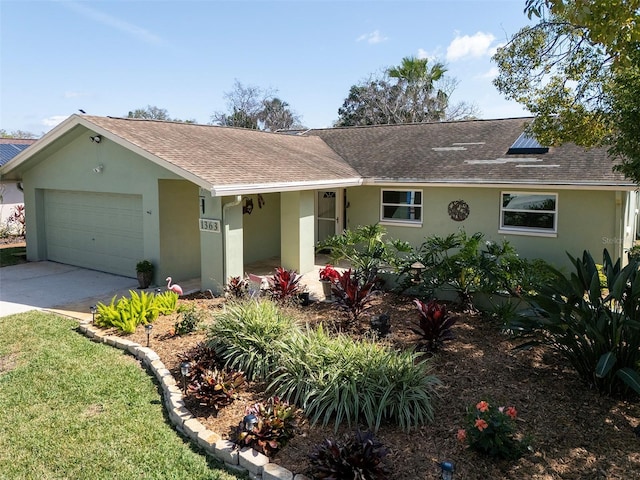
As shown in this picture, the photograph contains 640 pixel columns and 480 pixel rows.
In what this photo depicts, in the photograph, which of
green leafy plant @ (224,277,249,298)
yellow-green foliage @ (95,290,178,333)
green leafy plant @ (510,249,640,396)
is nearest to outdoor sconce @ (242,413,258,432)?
green leafy plant @ (510,249,640,396)

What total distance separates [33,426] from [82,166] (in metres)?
9.84

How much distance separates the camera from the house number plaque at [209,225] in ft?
35.2

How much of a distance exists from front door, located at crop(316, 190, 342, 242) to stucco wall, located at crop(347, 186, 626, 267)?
0.42m

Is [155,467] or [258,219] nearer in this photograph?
[155,467]

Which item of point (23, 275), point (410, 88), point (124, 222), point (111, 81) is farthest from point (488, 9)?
point (410, 88)

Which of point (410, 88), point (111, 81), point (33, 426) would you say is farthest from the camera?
point (410, 88)

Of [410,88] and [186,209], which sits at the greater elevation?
[410,88]

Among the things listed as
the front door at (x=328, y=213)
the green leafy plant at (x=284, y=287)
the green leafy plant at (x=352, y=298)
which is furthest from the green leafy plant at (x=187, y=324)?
the front door at (x=328, y=213)

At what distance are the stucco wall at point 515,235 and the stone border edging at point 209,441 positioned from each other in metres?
10.4

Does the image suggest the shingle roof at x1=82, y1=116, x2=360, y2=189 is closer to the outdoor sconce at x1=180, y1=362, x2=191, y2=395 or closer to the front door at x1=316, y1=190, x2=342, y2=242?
the front door at x1=316, y1=190, x2=342, y2=242

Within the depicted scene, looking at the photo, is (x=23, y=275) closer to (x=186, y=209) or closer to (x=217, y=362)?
(x=186, y=209)

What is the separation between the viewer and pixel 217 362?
6.88 meters

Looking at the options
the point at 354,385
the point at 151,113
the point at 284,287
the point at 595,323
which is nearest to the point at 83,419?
the point at 354,385

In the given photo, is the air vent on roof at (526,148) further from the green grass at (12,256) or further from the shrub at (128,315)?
the green grass at (12,256)
